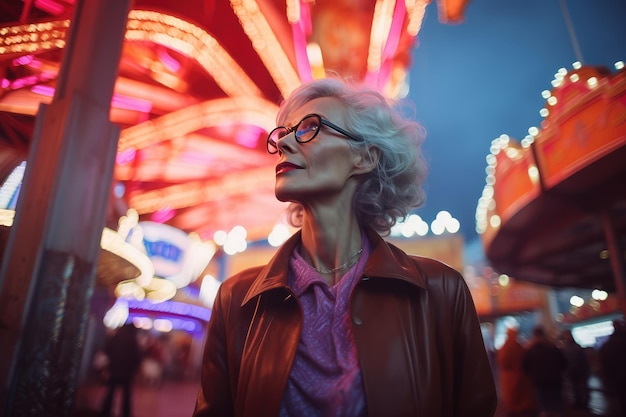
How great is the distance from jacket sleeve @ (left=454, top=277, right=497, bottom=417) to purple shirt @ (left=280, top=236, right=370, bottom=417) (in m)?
0.40

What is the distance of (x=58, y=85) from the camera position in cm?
231

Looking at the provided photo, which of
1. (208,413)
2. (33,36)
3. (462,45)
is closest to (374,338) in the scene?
(208,413)

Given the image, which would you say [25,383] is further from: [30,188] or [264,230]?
[264,230]

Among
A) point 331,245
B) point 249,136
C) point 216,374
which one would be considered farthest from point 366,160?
point 249,136

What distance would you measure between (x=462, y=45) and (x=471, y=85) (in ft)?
16.9

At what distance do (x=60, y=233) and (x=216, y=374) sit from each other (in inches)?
51.6

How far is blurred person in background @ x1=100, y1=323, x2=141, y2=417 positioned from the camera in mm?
5512

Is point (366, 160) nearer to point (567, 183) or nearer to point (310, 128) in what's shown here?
point (310, 128)

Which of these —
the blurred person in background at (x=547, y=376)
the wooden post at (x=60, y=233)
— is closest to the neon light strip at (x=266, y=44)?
the wooden post at (x=60, y=233)

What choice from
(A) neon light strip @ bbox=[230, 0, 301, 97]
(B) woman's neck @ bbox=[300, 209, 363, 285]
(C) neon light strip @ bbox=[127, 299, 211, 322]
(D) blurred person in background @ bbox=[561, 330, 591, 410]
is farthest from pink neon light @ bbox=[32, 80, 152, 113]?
(D) blurred person in background @ bbox=[561, 330, 591, 410]

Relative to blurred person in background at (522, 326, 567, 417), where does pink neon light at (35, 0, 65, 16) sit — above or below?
above

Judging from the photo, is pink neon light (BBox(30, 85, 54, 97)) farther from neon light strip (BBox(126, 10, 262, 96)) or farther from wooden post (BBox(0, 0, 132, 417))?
neon light strip (BBox(126, 10, 262, 96))

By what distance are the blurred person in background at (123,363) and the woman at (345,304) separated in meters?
5.02

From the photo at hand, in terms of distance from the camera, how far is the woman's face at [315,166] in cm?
150
